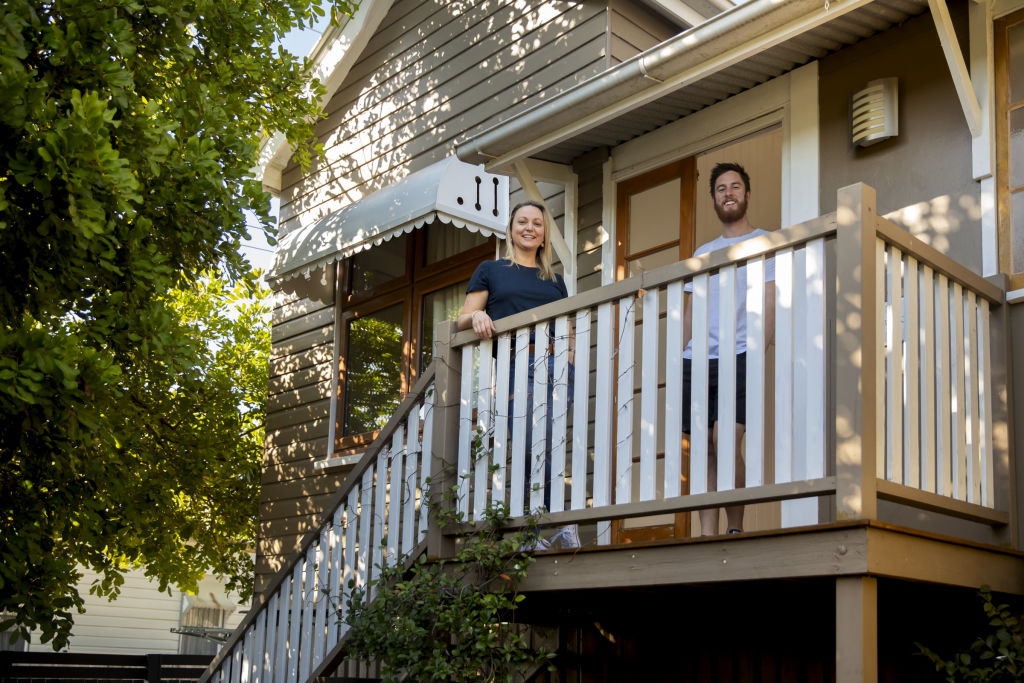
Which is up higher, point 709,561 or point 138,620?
point 709,561

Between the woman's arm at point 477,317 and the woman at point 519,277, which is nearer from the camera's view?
the woman's arm at point 477,317

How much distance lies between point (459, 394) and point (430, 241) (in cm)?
352

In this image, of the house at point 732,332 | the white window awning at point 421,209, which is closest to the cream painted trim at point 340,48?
the house at point 732,332

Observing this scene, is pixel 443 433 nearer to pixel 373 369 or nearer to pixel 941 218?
pixel 941 218

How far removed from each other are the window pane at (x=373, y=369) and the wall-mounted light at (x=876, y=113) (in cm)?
430

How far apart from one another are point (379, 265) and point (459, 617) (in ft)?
16.0

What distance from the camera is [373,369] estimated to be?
898 centimetres

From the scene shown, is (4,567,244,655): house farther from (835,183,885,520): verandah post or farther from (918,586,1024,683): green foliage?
(835,183,885,520): verandah post

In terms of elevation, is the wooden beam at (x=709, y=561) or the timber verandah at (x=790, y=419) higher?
the timber verandah at (x=790, y=419)

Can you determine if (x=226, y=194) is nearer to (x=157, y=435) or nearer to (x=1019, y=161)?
(x=1019, y=161)

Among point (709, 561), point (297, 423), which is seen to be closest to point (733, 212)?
point (709, 561)

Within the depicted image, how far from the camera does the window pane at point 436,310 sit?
8.23 metres

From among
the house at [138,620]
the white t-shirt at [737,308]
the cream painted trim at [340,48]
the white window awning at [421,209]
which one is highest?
the cream painted trim at [340,48]

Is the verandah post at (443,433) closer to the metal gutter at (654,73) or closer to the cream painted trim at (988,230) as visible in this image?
the metal gutter at (654,73)
